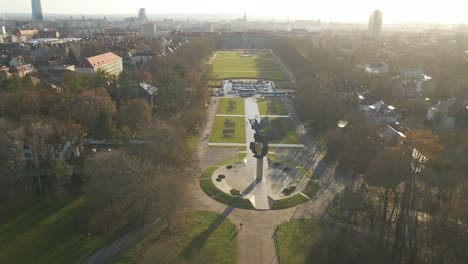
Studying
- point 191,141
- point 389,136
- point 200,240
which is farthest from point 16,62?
point 389,136

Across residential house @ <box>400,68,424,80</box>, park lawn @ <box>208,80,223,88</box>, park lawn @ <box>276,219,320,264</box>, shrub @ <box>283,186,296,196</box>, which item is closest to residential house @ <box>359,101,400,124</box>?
shrub @ <box>283,186,296,196</box>

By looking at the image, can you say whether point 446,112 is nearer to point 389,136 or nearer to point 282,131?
point 389,136

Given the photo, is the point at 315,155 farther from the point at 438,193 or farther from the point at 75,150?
the point at 75,150

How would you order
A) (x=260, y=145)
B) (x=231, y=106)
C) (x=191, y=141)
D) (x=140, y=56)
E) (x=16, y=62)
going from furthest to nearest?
(x=140, y=56) → (x=16, y=62) → (x=231, y=106) → (x=191, y=141) → (x=260, y=145)

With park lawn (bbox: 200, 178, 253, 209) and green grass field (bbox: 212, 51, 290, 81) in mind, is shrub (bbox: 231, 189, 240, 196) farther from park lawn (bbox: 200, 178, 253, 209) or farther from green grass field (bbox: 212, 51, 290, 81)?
green grass field (bbox: 212, 51, 290, 81)

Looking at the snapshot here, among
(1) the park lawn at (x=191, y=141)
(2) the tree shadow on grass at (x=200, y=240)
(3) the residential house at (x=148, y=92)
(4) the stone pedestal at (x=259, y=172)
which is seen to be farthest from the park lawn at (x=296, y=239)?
(3) the residential house at (x=148, y=92)

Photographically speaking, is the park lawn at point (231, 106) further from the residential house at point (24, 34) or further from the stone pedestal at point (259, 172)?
the residential house at point (24, 34)
